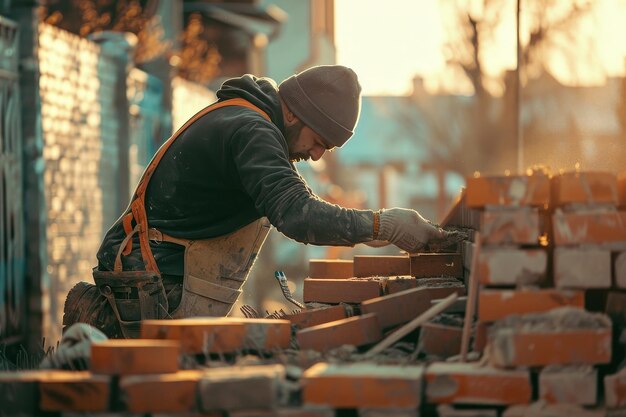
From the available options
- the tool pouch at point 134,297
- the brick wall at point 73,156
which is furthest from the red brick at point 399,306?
the brick wall at point 73,156

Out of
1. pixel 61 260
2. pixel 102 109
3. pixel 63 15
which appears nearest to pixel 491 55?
pixel 63 15

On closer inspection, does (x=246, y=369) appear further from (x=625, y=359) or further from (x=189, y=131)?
(x=189, y=131)

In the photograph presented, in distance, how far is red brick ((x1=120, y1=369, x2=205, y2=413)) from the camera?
3.97m

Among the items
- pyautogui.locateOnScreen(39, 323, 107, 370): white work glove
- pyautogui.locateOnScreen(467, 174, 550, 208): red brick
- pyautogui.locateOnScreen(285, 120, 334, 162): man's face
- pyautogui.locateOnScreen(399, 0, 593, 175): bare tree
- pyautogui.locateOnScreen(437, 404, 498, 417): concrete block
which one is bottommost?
pyautogui.locateOnScreen(437, 404, 498, 417): concrete block

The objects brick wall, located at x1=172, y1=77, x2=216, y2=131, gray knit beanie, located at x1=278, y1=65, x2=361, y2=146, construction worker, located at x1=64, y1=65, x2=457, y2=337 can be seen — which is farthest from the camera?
brick wall, located at x1=172, y1=77, x2=216, y2=131

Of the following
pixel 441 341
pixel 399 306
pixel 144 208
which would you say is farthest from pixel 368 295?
pixel 144 208

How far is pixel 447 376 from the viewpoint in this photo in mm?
4043

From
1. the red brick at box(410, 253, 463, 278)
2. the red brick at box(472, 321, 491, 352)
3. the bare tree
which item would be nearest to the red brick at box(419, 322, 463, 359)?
the red brick at box(472, 321, 491, 352)

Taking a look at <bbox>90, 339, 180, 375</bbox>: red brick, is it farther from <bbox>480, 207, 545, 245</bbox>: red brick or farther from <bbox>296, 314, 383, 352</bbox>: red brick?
<bbox>480, 207, 545, 245</bbox>: red brick

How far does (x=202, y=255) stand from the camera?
5828mm

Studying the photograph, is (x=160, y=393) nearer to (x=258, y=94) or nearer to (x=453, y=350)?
(x=453, y=350)

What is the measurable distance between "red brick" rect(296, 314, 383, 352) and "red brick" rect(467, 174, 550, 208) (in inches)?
26.9

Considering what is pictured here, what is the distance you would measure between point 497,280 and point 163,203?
2005 millimetres

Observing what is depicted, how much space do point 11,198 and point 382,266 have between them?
173 inches
